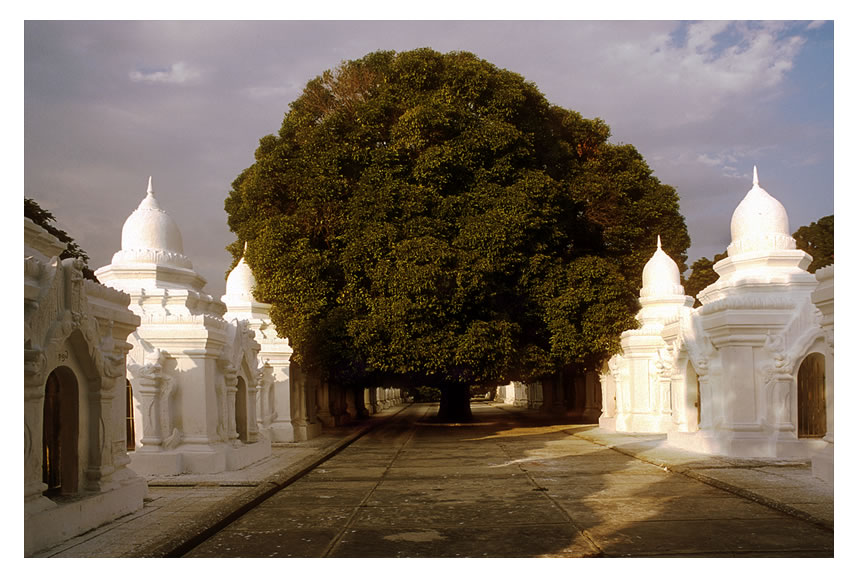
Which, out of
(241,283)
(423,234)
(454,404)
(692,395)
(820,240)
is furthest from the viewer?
(820,240)

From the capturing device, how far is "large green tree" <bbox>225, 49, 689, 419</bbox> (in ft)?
66.4

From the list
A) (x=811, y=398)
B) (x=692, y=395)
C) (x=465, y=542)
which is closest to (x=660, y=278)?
(x=692, y=395)

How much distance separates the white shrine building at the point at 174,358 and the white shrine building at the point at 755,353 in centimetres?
843

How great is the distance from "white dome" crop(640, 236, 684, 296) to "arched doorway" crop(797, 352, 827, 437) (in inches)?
282

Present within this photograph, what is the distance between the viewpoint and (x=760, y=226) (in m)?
15.3

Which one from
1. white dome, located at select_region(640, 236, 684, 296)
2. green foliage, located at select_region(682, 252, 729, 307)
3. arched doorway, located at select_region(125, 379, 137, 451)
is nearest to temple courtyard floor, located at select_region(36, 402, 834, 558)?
arched doorway, located at select_region(125, 379, 137, 451)

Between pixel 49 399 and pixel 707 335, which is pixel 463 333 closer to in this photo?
pixel 707 335

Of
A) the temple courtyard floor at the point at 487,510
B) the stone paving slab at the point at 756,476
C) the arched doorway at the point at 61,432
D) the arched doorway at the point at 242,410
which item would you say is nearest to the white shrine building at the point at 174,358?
the temple courtyard floor at the point at 487,510

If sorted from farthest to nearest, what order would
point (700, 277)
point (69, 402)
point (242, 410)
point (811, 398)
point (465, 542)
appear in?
point (700, 277) < point (242, 410) < point (811, 398) < point (69, 402) < point (465, 542)

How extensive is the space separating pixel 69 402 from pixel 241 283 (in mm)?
11869

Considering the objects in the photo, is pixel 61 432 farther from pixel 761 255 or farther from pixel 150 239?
pixel 761 255

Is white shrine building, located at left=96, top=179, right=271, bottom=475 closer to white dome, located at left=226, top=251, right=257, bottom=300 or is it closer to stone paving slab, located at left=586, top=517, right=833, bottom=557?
white dome, located at left=226, top=251, right=257, bottom=300

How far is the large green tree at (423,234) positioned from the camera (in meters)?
20.2

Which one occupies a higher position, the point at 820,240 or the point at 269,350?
the point at 820,240
